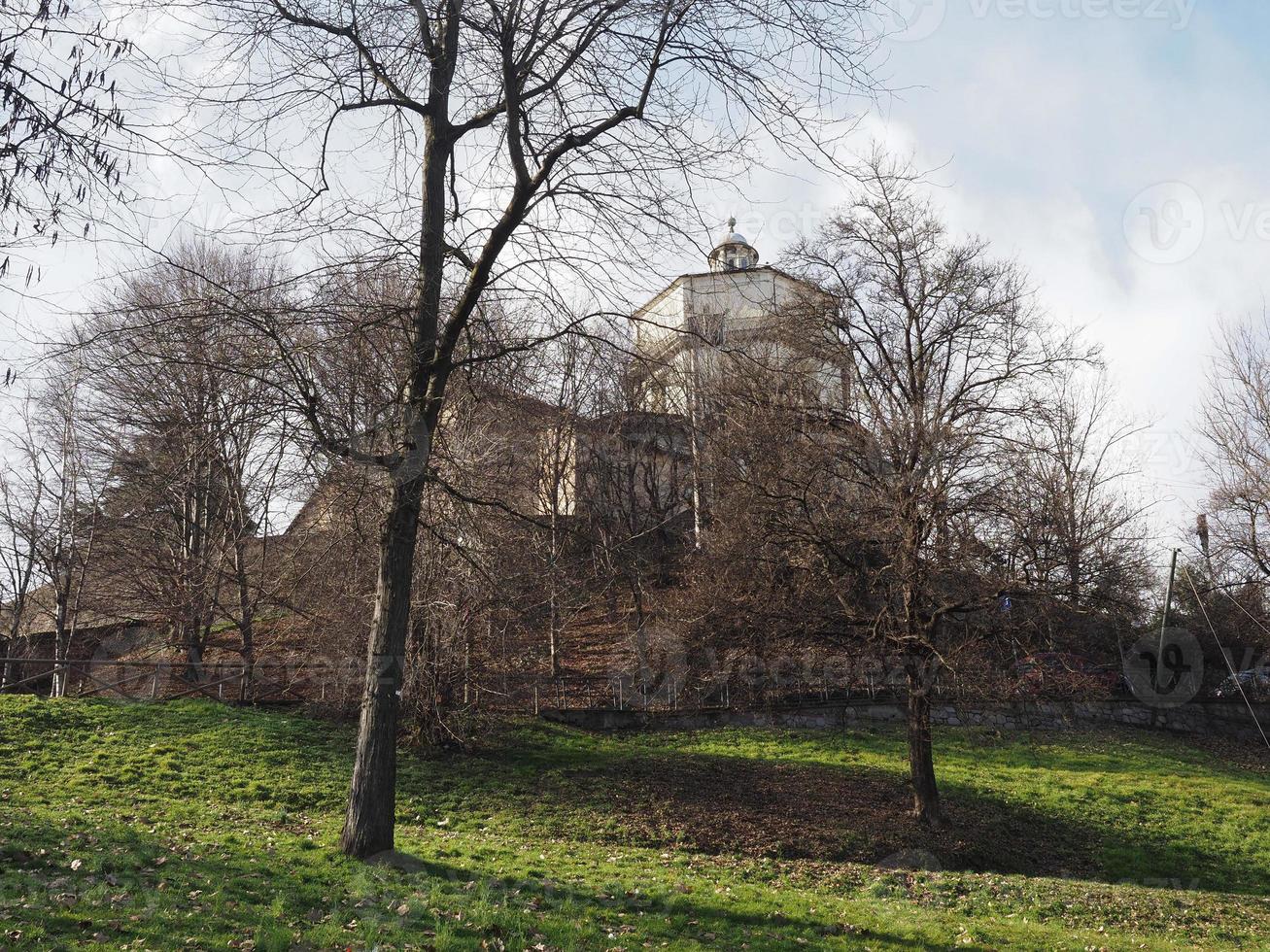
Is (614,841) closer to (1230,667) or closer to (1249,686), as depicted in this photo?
(1230,667)

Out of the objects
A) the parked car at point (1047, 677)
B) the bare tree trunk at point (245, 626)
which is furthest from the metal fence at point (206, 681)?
the parked car at point (1047, 677)

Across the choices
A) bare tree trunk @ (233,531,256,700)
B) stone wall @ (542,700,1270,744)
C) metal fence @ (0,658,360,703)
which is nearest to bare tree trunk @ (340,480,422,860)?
metal fence @ (0,658,360,703)

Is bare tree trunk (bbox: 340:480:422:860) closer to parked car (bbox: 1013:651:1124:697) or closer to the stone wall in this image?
parked car (bbox: 1013:651:1124:697)

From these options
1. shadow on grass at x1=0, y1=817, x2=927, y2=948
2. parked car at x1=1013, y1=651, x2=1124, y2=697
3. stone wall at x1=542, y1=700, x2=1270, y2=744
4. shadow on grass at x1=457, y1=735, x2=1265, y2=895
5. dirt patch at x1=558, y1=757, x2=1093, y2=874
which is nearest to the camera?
shadow on grass at x1=0, y1=817, x2=927, y2=948

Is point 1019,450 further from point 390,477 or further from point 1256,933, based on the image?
point 390,477

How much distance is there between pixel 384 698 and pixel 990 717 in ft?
58.9

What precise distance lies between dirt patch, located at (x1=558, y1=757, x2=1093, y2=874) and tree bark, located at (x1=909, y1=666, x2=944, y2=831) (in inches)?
9.8

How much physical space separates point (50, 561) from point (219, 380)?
16.6 m

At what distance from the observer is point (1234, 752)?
73.3 feet

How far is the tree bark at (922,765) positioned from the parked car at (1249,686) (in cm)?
1650

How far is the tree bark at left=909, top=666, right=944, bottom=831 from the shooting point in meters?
13.3

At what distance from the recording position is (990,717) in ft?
71.8

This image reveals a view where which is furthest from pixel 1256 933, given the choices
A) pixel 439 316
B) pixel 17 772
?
pixel 17 772

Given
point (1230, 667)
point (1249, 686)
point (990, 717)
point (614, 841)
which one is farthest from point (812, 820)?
point (1249, 686)
